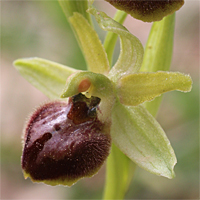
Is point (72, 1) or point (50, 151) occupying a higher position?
point (72, 1)

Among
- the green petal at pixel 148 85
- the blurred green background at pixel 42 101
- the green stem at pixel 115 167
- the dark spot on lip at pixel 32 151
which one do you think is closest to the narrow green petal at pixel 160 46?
the green stem at pixel 115 167

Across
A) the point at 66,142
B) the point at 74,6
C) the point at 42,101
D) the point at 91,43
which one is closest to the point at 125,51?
the point at 91,43

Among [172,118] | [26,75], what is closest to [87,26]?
[26,75]

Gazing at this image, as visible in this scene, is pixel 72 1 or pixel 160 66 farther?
pixel 160 66

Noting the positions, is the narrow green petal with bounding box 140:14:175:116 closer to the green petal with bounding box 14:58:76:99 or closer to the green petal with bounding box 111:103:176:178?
the green petal with bounding box 111:103:176:178

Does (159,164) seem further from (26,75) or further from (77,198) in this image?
(77,198)

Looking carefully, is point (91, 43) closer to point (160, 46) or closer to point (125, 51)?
point (125, 51)

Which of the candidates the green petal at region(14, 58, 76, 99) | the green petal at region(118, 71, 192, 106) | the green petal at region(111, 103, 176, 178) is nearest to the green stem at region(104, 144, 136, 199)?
the green petal at region(111, 103, 176, 178)
